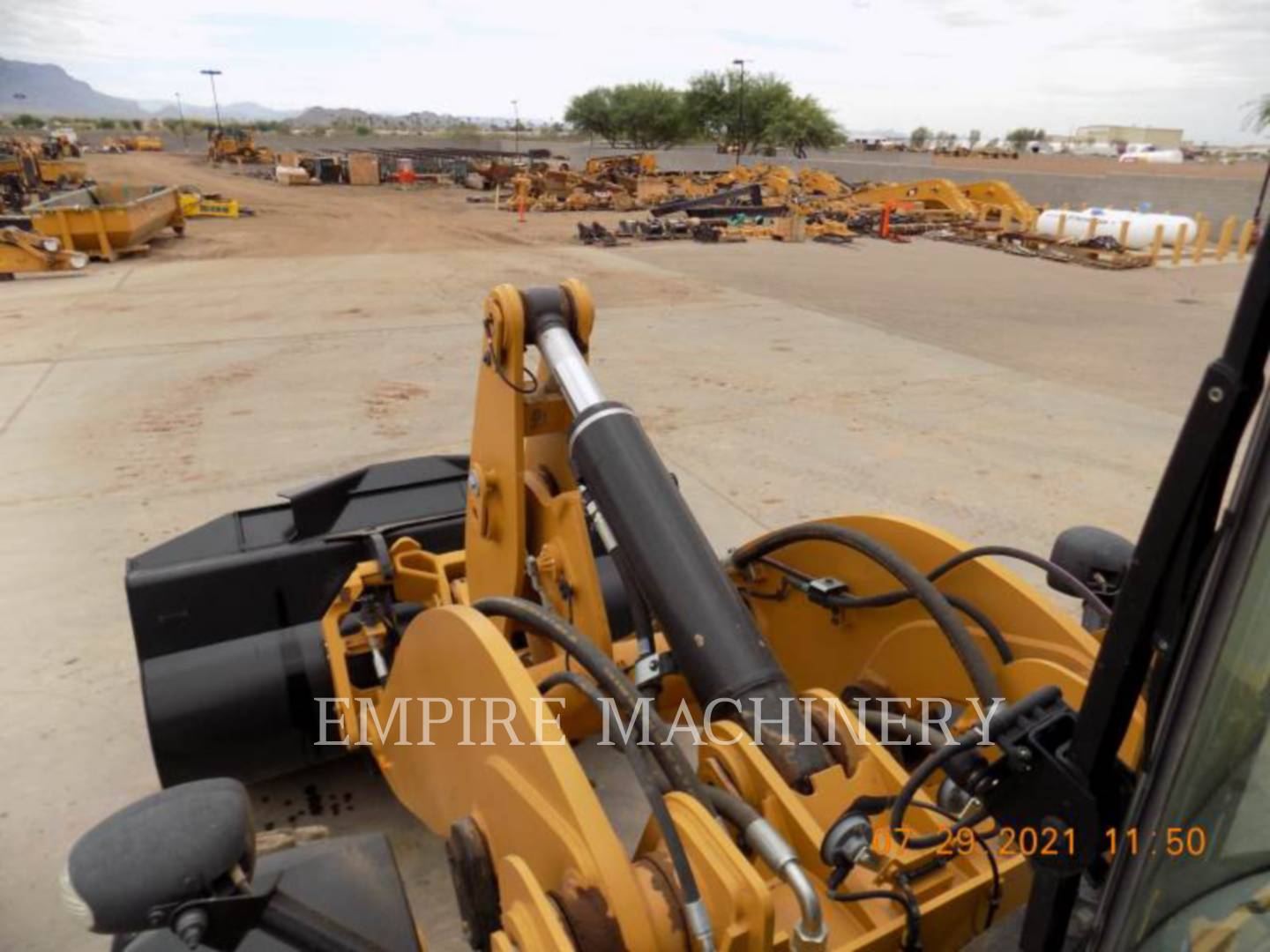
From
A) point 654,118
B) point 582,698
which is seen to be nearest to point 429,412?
point 582,698

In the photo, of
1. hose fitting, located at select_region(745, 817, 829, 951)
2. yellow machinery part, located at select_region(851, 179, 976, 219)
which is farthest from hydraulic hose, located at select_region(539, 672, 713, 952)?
yellow machinery part, located at select_region(851, 179, 976, 219)

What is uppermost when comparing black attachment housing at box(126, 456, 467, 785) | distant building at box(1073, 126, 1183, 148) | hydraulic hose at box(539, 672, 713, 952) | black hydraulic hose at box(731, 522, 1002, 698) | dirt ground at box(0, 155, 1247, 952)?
distant building at box(1073, 126, 1183, 148)

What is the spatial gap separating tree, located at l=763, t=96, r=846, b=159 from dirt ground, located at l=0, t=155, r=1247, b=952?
43.9 meters

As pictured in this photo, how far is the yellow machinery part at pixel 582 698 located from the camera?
4.73ft

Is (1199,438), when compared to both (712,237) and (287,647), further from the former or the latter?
(712,237)

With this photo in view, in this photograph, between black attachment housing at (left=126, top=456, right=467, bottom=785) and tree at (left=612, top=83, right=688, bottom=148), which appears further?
tree at (left=612, top=83, right=688, bottom=148)

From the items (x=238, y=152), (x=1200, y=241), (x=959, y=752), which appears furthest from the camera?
(x=238, y=152)

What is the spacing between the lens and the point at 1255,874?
3.26ft

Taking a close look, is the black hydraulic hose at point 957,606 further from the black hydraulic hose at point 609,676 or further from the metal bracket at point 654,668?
the black hydraulic hose at point 609,676

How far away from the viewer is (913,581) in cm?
208

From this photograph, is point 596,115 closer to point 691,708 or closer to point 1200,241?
point 1200,241

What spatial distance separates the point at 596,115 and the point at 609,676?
7028cm

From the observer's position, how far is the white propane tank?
18797mm

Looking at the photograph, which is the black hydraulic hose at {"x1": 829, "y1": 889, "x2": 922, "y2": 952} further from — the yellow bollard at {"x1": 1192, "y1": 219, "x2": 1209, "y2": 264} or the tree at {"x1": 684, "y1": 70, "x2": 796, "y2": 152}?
the tree at {"x1": 684, "y1": 70, "x2": 796, "y2": 152}
